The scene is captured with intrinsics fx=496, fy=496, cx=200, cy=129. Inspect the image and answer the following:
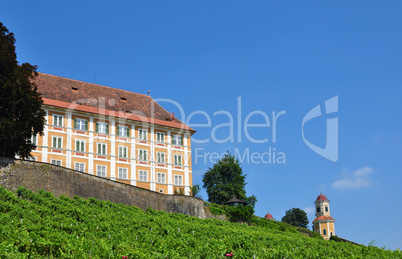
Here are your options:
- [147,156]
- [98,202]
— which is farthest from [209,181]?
[98,202]

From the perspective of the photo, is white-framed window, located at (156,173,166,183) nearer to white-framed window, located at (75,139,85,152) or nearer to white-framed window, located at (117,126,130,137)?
white-framed window, located at (117,126,130,137)

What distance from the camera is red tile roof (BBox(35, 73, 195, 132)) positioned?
176 ft

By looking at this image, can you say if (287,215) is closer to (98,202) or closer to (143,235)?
(98,202)

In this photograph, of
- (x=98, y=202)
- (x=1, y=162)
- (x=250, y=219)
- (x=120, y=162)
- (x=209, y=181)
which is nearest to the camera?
(x=1, y=162)

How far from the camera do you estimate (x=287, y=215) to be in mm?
109500

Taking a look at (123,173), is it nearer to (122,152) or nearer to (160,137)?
(122,152)

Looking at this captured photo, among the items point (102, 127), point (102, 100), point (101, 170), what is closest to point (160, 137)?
point (102, 127)

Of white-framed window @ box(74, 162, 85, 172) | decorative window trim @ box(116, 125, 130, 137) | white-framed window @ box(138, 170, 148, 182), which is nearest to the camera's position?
white-framed window @ box(74, 162, 85, 172)

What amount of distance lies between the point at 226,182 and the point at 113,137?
20267mm

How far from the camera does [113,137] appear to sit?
55.2 m

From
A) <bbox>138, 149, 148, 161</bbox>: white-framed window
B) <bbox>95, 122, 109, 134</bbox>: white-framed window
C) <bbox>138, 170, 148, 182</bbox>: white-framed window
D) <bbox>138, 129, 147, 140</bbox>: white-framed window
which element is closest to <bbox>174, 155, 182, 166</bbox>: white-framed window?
<bbox>138, 149, 148, 161</bbox>: white-framed window

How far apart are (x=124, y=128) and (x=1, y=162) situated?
24932 millimetres

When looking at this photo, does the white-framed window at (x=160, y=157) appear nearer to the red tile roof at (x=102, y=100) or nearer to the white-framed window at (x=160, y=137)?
the white-framed window at (x=160, y=137)

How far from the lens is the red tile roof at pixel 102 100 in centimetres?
5372
